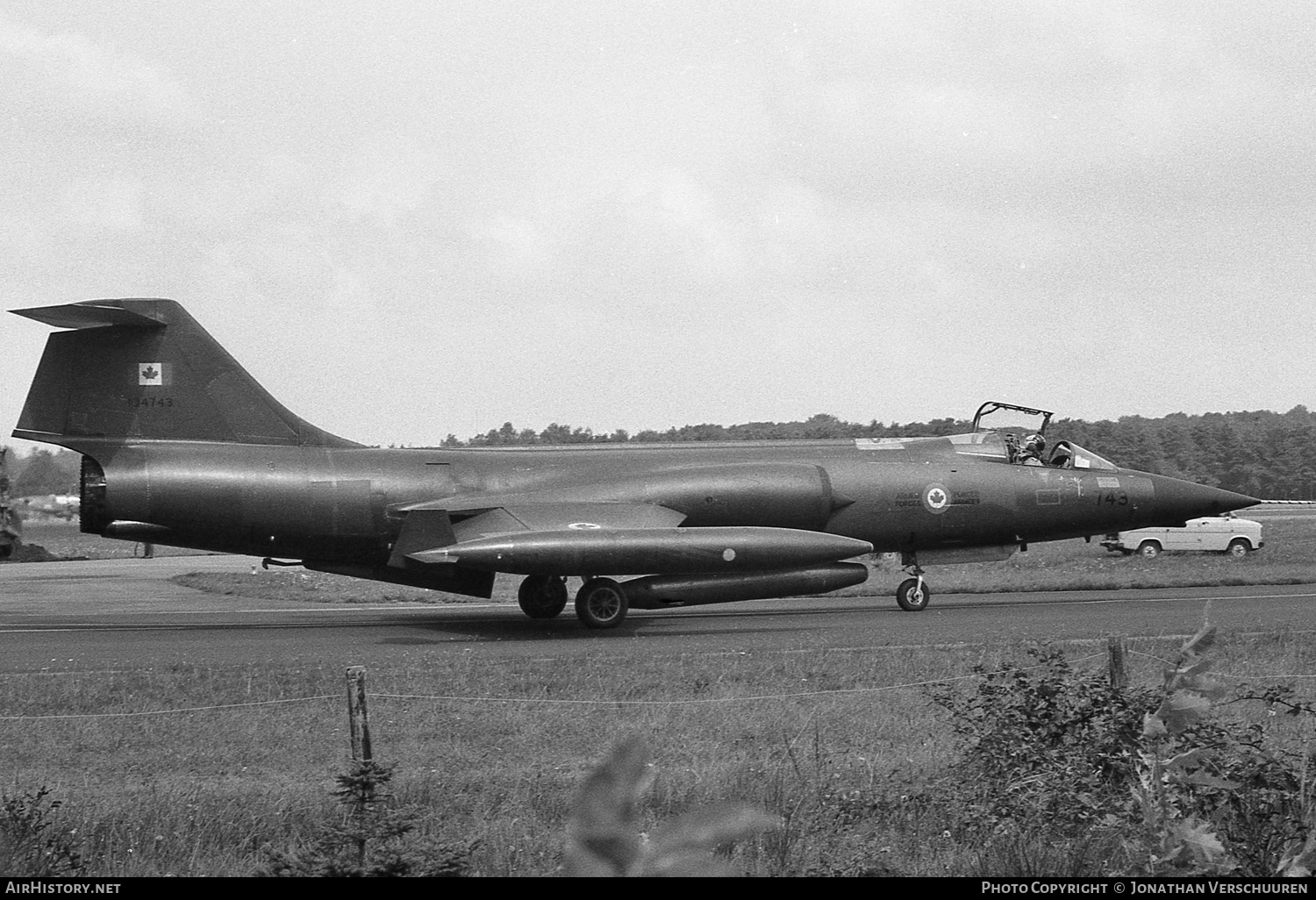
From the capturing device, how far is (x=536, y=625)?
762 inches

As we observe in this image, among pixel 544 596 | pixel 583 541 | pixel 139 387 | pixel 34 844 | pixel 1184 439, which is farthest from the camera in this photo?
pixel 1184 439

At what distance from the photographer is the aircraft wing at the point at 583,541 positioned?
670 inches

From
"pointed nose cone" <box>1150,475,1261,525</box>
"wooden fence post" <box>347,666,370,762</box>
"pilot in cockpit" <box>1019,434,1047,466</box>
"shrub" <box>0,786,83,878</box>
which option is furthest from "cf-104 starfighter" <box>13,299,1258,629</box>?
"shrub" <box>0,786,83,878</box>

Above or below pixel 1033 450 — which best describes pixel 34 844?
below

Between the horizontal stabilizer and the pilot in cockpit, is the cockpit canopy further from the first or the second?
the horizontal stabilizer

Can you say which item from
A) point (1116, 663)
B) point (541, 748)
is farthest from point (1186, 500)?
point (541, 748)

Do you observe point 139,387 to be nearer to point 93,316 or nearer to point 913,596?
point 93,316

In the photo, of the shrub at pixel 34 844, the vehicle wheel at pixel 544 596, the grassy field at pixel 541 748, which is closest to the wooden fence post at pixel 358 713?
the grassy field at pixel 541 748

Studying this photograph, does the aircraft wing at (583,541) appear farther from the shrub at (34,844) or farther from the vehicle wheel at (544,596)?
the shrub at (34,844)

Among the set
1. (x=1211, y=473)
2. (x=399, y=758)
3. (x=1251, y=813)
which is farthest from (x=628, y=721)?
(x=1211, y=473)

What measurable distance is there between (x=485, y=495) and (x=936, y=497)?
751 cm

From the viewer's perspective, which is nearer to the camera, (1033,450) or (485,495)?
(485,495)

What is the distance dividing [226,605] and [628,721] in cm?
1658

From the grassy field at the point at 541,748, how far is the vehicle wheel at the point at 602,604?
9.96 ft
